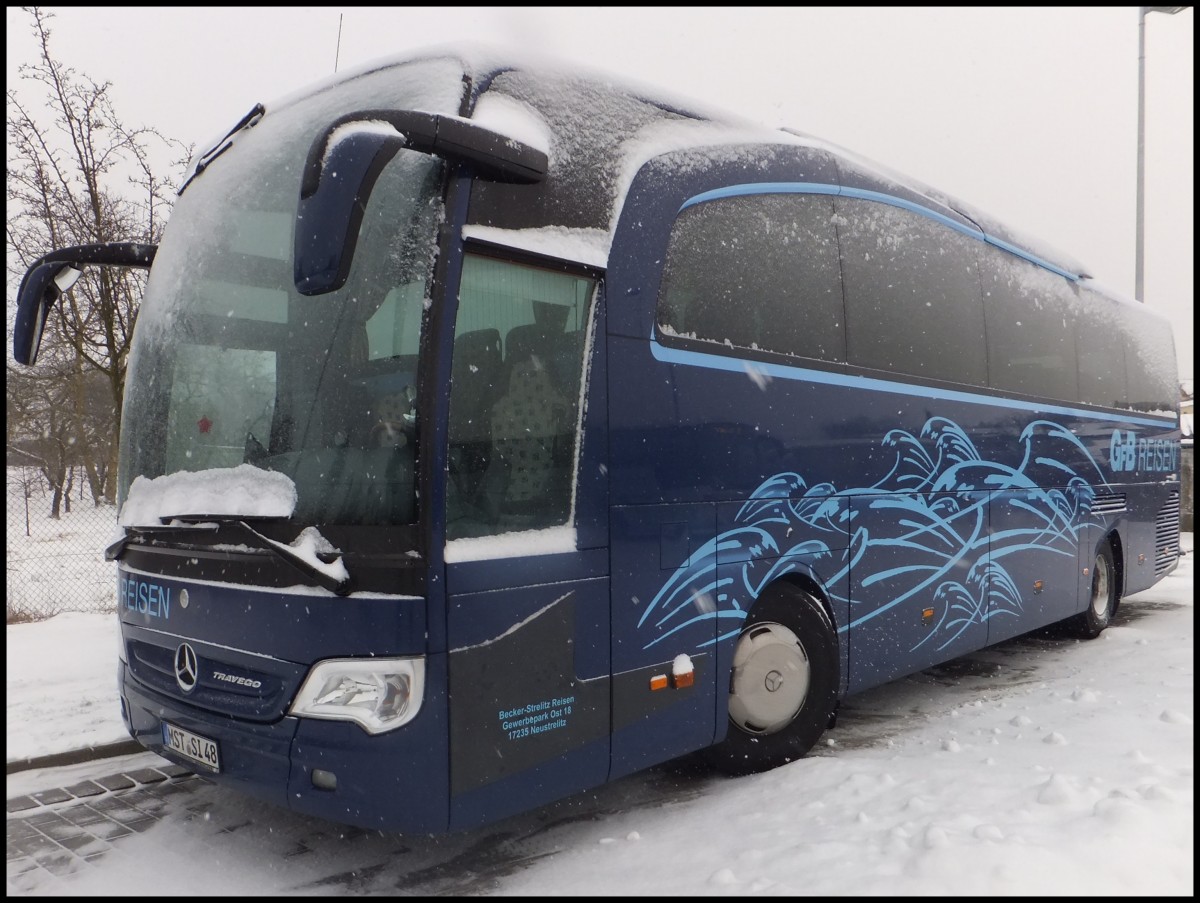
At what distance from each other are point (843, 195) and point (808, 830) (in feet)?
12.5

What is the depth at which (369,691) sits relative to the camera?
3371 mm

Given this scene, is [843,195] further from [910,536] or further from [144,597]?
[144,597]

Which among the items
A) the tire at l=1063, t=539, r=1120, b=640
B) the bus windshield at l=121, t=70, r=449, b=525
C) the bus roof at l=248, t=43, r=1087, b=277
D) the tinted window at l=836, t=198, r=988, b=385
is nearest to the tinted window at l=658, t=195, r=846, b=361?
the tinted window at l=836, t=198, r=988, b=385

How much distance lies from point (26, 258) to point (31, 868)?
7.46 metres

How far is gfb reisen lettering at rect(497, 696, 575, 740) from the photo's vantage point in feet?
11.8

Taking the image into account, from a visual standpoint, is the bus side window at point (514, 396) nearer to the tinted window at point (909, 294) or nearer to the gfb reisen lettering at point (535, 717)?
the gfb reisen lettering at point (535, 717)

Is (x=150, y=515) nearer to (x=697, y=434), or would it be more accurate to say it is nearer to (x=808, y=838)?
(x=697, y=434)

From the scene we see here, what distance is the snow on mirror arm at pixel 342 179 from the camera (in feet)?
9.59

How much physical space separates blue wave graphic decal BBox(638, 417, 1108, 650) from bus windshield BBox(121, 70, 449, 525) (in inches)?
62.0

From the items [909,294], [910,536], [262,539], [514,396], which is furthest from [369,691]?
[909,294]

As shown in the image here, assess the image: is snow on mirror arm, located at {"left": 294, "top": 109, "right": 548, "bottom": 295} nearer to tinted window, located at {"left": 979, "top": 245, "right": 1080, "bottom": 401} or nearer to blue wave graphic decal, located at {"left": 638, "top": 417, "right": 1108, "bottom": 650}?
blue wave graphic decal, located at {"left": 638, "top": 417, "right": 1108, "bottom": 650}

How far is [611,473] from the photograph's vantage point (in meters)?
4.10

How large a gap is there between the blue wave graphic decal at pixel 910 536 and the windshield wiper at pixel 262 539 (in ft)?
4.88

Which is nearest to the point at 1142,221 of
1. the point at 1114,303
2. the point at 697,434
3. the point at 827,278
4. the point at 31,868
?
the point at 1114,303
